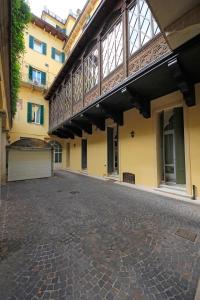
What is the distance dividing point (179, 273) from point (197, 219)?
6.35 feet

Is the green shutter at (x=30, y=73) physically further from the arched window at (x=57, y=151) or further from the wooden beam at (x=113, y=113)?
the wooden beam at (x=113, y=113)

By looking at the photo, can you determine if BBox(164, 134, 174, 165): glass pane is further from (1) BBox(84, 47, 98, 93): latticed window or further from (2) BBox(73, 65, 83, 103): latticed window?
(2) BBox(73, 65, 83, 103): latticed window

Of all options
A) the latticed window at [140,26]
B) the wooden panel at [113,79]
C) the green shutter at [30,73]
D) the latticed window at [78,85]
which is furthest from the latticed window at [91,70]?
the green shutter at [30,73]

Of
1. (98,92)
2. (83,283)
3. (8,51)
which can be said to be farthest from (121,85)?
(83,283)

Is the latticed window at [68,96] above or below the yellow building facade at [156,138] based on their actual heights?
above

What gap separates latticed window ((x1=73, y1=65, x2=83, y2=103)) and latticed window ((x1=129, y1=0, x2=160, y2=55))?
4.15 m

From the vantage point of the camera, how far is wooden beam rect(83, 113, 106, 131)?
8.61 m

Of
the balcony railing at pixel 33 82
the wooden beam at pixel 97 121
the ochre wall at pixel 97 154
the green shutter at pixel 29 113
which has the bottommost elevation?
the ochre wall at pixel 97 154

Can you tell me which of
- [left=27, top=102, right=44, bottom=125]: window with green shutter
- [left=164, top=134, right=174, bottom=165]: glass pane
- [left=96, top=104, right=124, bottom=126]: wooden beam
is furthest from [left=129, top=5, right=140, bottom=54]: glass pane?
[left=27, top=102, right=44, bottom=125]: window with green shutter

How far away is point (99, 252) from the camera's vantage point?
7.85 ft

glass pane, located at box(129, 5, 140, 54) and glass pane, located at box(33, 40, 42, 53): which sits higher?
glass pane, located at box(33, 40, 42, 53)

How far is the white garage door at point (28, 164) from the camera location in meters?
8.98

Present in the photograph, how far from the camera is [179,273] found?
195 centimetres

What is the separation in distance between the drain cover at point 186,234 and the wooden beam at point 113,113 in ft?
17.6
